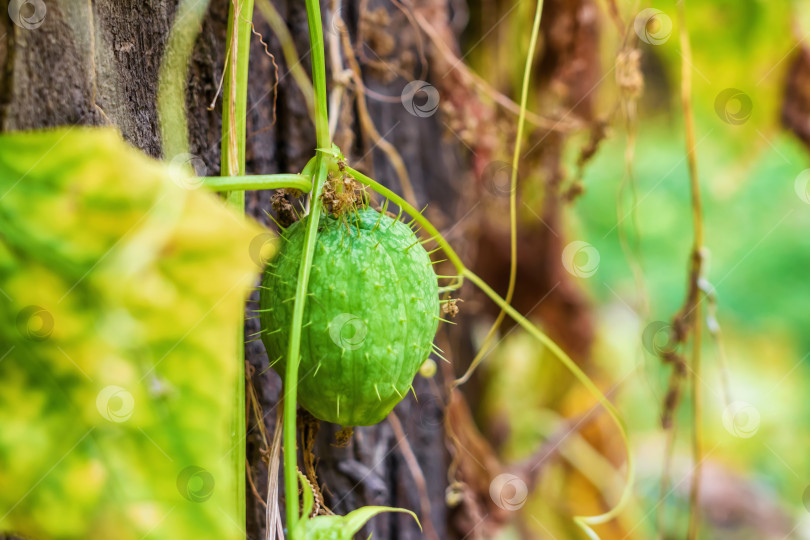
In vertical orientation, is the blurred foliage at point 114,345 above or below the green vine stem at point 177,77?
below

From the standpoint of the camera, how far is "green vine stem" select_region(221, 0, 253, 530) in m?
0.66

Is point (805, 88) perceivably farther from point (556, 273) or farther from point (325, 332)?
point (325, 332)

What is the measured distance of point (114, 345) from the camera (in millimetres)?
412

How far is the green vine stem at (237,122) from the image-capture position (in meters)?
0.66

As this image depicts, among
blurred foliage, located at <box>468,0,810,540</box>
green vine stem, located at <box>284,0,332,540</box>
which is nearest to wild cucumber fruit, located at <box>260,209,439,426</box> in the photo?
green vine stem, located at <box>284,0,332,540</box>

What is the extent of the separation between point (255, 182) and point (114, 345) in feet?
0.72

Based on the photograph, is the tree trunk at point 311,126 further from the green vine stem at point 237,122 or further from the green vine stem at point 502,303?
the green vine stem at point 502,303

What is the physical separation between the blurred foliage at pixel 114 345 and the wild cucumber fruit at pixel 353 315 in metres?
0.21

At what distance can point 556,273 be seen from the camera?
1811mm

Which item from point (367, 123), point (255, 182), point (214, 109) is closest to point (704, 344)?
point (367, 123)

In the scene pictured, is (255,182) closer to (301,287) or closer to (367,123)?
(301,287)

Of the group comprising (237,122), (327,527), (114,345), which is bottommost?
(327,527)

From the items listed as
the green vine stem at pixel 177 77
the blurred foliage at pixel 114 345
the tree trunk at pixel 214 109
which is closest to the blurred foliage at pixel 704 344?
the tree trunk at pixel 214 109

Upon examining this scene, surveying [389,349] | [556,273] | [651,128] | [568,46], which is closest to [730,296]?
[651,128]
